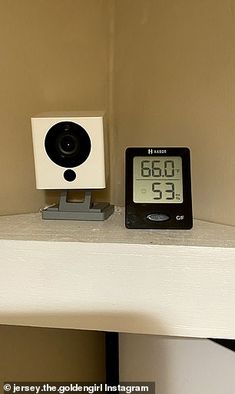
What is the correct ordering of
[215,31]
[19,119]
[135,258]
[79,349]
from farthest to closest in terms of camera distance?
[79,349], [19,119], [215,31], [135,258]

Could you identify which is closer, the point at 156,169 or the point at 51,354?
the point at 156,169

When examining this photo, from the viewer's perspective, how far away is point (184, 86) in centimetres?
100

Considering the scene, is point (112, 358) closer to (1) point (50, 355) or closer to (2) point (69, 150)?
(1) point (50, 355)

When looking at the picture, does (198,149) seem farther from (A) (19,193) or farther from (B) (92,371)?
(B) (92,371)

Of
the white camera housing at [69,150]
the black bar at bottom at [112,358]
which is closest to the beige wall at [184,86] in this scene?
the white camera housing at [69,150]

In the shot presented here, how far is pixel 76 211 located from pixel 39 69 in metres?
0.30

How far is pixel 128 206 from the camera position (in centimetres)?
91

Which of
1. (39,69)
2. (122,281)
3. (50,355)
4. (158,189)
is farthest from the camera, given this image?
(50,355)

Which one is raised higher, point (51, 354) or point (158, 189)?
point (158, 189)

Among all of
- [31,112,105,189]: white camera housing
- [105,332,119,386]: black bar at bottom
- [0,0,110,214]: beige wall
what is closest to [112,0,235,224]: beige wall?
[0,0,110,214]: beige wall

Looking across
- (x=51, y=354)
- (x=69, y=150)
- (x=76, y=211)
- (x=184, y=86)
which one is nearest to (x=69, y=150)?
(x=69, y=150)

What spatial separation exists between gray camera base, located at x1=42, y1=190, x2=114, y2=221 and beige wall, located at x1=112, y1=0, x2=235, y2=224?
176 millimetres

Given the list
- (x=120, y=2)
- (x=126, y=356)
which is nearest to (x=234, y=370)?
(x=126, y=356)

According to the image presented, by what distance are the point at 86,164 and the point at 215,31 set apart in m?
0.33
